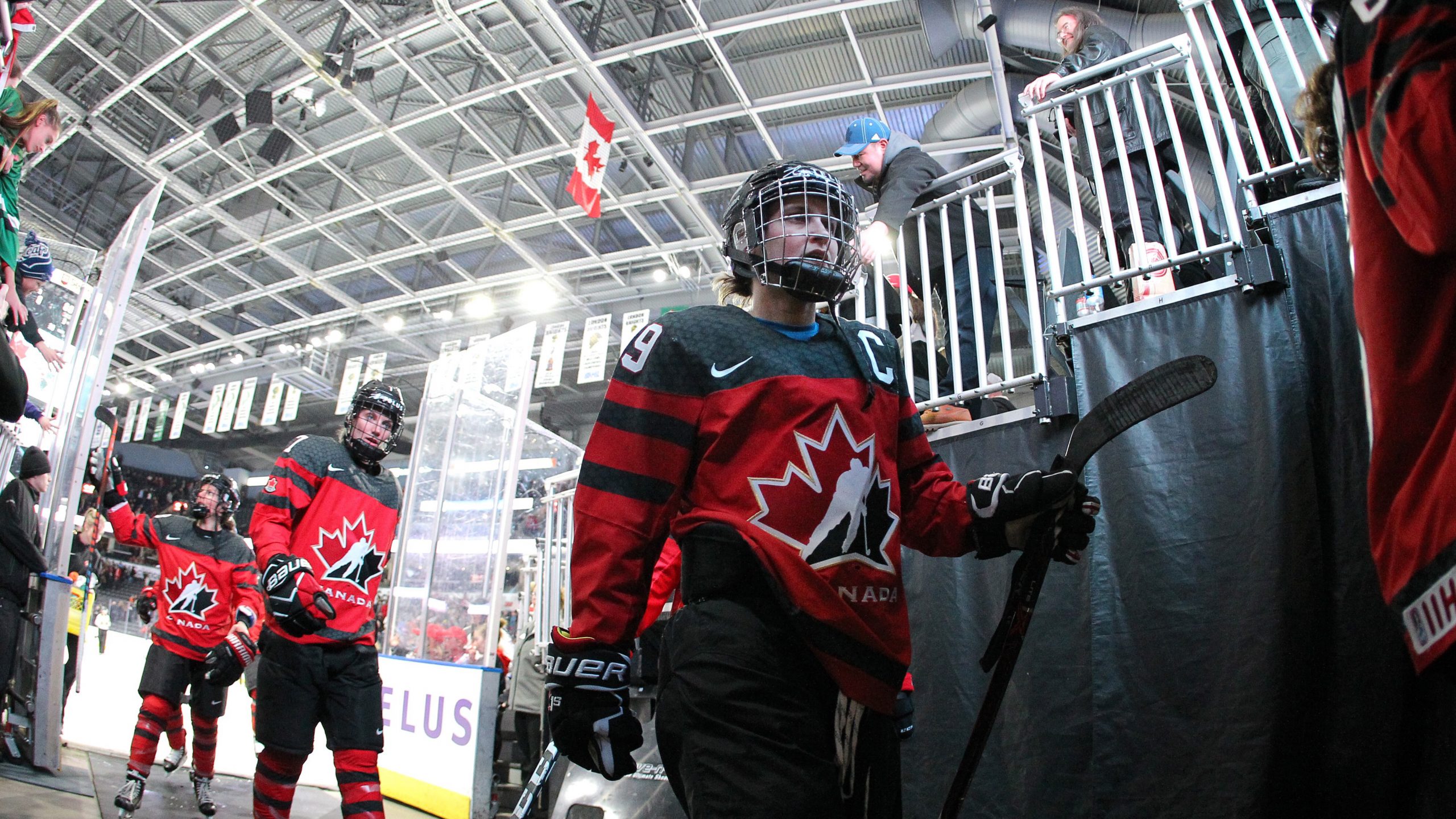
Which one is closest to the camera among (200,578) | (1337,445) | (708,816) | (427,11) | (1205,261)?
(708,816)

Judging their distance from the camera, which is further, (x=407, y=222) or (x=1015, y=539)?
(x=407, y=222)

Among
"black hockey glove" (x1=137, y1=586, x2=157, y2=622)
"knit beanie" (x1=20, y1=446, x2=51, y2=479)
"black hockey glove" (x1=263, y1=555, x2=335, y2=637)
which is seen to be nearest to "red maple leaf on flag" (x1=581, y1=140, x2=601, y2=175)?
"knit beanie" (x1=20, y1=446, x2=51, y2=479)

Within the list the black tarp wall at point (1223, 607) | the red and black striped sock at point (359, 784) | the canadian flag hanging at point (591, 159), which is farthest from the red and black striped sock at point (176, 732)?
the canadian flag hanging at point (591, 159)

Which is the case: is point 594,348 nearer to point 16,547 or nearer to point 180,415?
point 16,547

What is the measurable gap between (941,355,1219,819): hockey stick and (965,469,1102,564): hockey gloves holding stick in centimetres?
2

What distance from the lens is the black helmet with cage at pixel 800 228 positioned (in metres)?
1.84

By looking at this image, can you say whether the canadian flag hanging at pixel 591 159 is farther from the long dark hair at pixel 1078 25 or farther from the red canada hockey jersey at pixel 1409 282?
the red canada hockey jersey at pixel 1409 282

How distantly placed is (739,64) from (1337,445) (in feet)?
33.8

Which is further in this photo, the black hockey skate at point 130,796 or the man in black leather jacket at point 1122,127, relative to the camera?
the black hockey skate at point 130,796

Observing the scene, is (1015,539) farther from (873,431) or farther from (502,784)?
(502,784)

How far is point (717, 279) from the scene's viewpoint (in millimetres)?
2148

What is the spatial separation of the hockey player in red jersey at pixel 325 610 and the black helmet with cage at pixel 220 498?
2487 millimetres

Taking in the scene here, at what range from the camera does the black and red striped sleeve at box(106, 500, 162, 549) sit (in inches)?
238

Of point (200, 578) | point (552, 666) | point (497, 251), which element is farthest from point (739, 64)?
point (552, 666)
